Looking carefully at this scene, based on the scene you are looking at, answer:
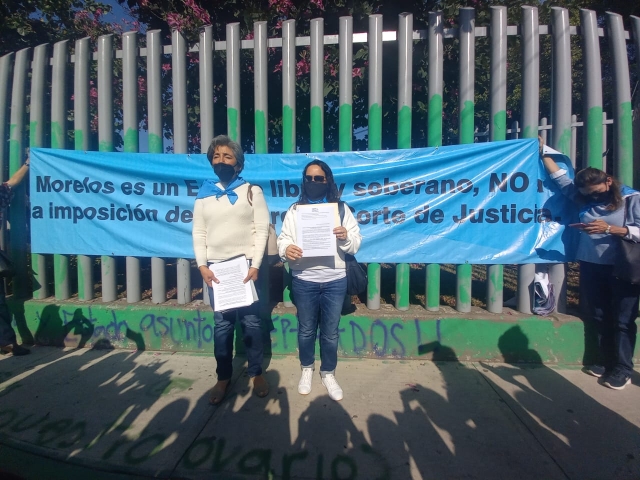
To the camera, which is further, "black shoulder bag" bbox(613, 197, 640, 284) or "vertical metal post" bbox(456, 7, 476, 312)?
"vertical metal post" bbox(456, 7, 476, 312)

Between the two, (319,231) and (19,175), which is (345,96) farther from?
(19,175)

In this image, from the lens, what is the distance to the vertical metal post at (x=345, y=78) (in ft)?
11.8

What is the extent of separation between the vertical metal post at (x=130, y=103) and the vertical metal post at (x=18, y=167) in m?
1.29

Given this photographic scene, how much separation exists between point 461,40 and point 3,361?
5.42 meters

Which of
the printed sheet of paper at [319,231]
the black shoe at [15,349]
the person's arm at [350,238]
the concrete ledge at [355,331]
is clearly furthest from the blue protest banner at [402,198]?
the black shoe at [15,349]

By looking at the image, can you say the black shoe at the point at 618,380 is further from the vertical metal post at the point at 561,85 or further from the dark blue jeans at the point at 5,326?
the dark blue jeans at the point at 5,326

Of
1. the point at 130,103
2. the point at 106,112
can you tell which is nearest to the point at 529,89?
the point at 130,103

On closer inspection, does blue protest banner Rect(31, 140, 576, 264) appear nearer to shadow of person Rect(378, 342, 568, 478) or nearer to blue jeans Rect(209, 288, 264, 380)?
blue jeans Rect(209, 288, 264, 380)

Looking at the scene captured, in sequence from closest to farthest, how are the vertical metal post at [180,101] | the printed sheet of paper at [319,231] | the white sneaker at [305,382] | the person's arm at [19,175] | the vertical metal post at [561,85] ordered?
the printed sheet of paper at [319,231] → the white sneaker at [305,382] → the vertical metal post at [561,85] → the vertical metal post at [180,101] → the person's arm at [19,175]

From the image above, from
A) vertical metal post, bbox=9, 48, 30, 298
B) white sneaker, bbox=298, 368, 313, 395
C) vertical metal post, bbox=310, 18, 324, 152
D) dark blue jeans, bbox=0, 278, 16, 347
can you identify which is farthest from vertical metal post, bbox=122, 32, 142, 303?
white sneaker, bbox=298, 368, 313, 395

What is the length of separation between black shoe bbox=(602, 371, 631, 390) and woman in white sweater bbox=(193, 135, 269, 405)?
9.29 feet

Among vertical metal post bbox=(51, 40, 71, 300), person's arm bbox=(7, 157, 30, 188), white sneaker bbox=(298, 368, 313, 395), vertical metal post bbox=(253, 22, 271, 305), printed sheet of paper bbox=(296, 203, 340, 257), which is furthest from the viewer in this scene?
vertical metal post bbox=(51, 40, 71, 300)

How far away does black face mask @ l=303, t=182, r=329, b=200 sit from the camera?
291 centimetres

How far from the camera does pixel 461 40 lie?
3561mm
